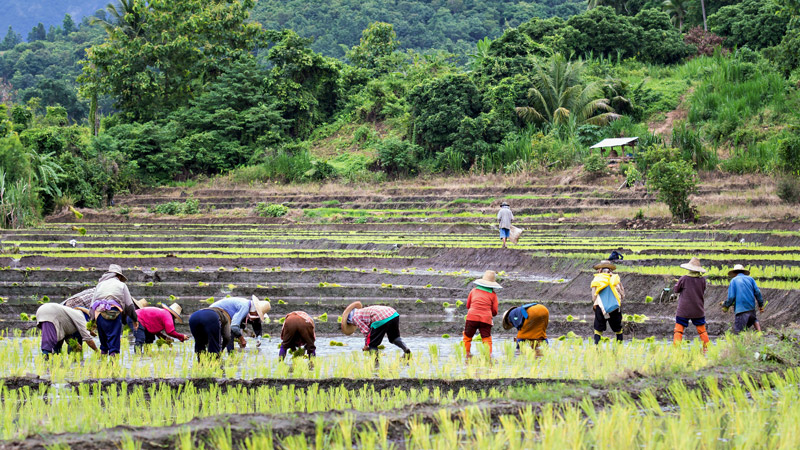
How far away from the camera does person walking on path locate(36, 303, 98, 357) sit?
10047 mm

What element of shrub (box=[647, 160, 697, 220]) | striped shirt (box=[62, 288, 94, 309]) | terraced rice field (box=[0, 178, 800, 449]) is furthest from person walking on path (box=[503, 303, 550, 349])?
shrub (box=[647, 160, 697, 220])

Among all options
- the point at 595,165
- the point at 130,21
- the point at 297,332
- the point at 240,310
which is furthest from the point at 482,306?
the point at 130,21

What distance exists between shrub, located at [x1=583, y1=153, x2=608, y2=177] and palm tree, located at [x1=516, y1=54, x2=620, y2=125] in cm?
708

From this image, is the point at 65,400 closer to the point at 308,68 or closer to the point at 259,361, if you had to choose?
the point at 259,361

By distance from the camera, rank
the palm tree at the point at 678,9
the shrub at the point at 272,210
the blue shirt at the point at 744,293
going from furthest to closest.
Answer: the palm tree at the point at 678,9 < the shrub at the point at 272,210 < the blue shirt at the point at 744,293

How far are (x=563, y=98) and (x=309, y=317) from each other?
3645 centimetres

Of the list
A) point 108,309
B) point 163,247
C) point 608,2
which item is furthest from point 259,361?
point 608,2

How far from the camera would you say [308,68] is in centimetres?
5384

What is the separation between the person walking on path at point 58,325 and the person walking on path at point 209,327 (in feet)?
5.00

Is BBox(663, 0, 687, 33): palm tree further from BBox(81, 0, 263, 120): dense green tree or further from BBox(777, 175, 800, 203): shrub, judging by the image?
BBox(777, 175, 800, 203): shrub

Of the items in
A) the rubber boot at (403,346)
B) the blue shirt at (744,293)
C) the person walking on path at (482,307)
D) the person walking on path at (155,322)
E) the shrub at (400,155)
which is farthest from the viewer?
the shrub at (400,155)

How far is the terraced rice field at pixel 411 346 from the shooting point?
6207 millimetres

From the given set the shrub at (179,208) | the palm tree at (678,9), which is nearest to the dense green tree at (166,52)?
the shrub at (179,208)

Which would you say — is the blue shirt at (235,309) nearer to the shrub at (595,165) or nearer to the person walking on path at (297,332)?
the person walking on path at (297,332)
